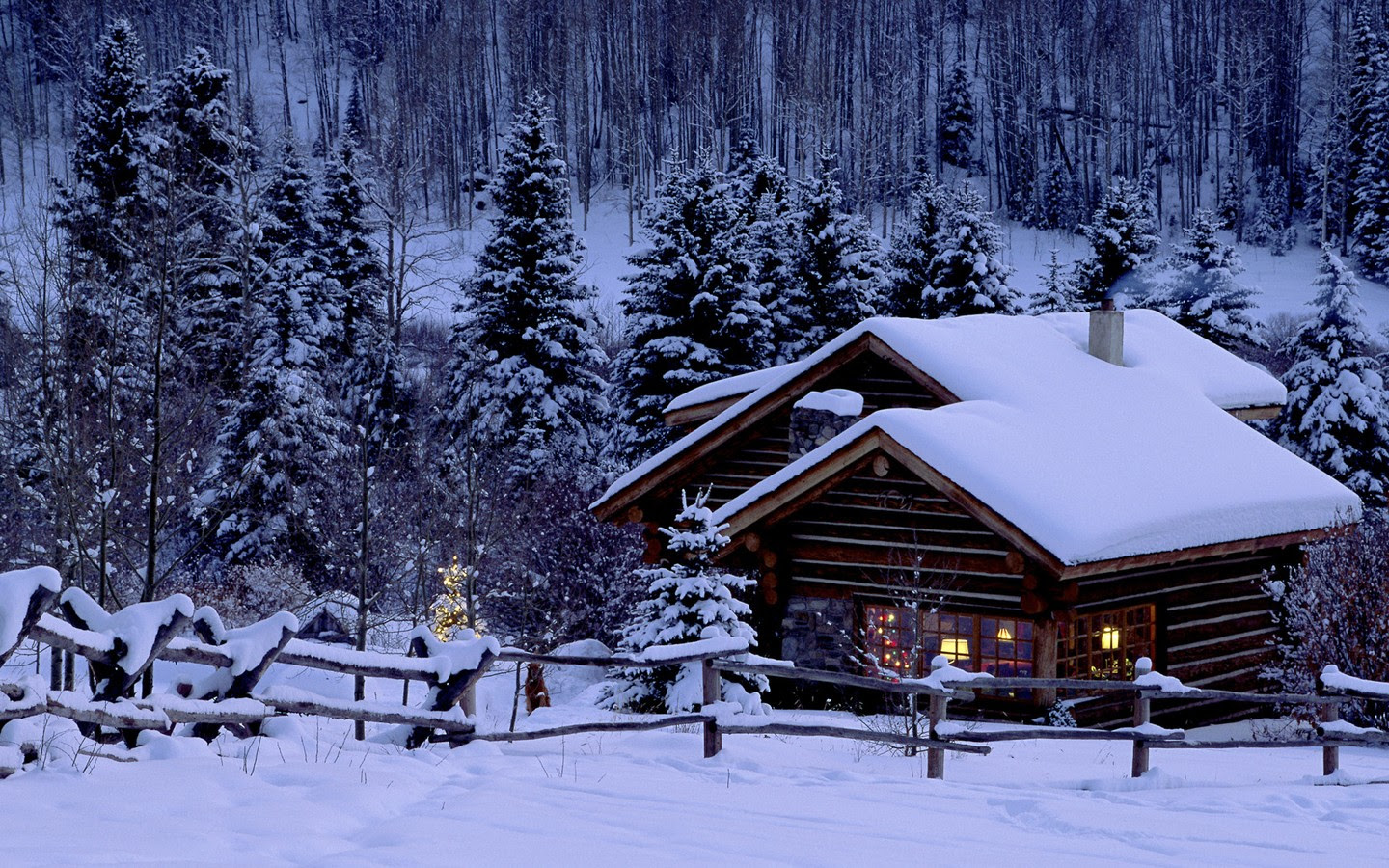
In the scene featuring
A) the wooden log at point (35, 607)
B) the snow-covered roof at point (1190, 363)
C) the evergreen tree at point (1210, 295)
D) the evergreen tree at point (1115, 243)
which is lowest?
the wooden log at point (35, 607)

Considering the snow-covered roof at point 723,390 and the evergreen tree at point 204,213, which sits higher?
the evergreen tree at point 204,213

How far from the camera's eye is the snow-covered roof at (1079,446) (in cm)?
1550

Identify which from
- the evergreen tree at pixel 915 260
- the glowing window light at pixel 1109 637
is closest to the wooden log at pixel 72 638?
the glowing window light at pixel 1109 637

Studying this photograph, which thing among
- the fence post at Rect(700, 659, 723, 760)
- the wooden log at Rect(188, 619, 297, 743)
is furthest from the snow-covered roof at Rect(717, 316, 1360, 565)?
the wooden log at Rect(188, 619, 297, 743)

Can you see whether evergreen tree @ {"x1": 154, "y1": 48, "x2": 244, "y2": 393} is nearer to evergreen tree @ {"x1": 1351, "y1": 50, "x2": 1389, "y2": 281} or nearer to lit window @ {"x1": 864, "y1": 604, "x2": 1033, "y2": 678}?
lit window @ {"x1": 864, "y1": 604, "x2": 1033, "y2": 678}

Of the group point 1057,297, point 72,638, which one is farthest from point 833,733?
point 1057,297

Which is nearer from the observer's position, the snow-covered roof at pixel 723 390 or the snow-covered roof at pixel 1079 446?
the snow-covered roof at pixel 1079 446

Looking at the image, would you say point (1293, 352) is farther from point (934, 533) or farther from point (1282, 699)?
point (1282, 699)

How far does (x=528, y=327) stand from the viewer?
1264 inches

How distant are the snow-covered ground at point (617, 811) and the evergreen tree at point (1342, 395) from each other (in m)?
20.0

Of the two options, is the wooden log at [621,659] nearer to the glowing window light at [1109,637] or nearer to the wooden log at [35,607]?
the wooden log at [35,607]

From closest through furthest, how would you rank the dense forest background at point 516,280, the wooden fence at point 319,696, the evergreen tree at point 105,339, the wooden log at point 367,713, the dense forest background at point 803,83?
1. the wooden fence at point 319,696
2. the wooden log at point 367,713
3. the evergreen tree at point 105,339
4. the dense forest background at point 516,280
5. the dense forest background at point 803,83

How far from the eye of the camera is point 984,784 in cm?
1017

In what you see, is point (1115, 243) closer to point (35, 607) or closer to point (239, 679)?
point (239, 679)
